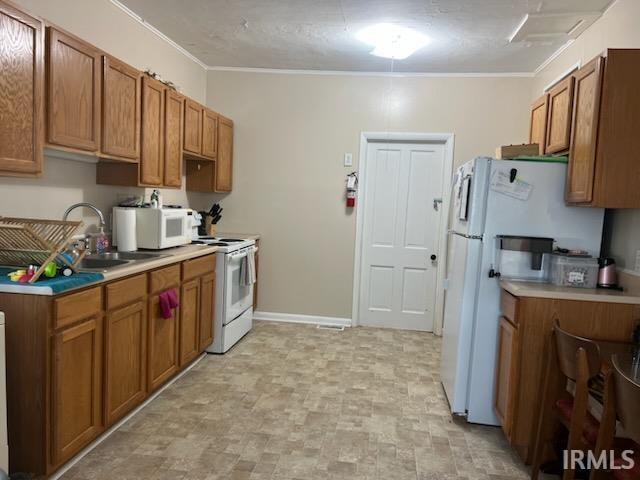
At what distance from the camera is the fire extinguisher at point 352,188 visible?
15.4ft

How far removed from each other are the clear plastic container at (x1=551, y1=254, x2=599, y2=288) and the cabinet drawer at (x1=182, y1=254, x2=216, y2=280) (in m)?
2.33

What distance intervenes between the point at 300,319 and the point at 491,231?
8.79 feet

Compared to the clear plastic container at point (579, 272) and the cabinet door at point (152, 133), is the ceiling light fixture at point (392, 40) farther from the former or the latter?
the clear plastic container at point (579, 272)

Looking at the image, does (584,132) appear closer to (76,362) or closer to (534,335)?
(534,335)

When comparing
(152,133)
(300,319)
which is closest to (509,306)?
(152,133)

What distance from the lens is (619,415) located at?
1.45 meters

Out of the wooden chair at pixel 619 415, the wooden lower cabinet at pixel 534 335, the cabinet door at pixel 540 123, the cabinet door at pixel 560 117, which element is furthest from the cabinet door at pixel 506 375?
the cabinet door at pixel 540 123

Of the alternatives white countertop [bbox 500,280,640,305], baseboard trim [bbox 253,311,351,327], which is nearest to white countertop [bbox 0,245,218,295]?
baseboard trim [bbox 253,311,351,327]

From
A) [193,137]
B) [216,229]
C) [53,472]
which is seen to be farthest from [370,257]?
[53,472]

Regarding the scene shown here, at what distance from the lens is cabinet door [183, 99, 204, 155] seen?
3775 mm

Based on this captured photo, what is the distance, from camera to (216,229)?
4930 mm

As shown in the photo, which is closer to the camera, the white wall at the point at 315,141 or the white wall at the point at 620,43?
the white wall at the point at 620,43

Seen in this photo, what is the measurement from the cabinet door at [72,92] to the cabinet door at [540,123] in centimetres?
284

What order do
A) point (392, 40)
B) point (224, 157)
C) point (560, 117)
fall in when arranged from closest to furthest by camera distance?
1. point (560, 117)
2. point (392, 40)
3. point (224, 157)
